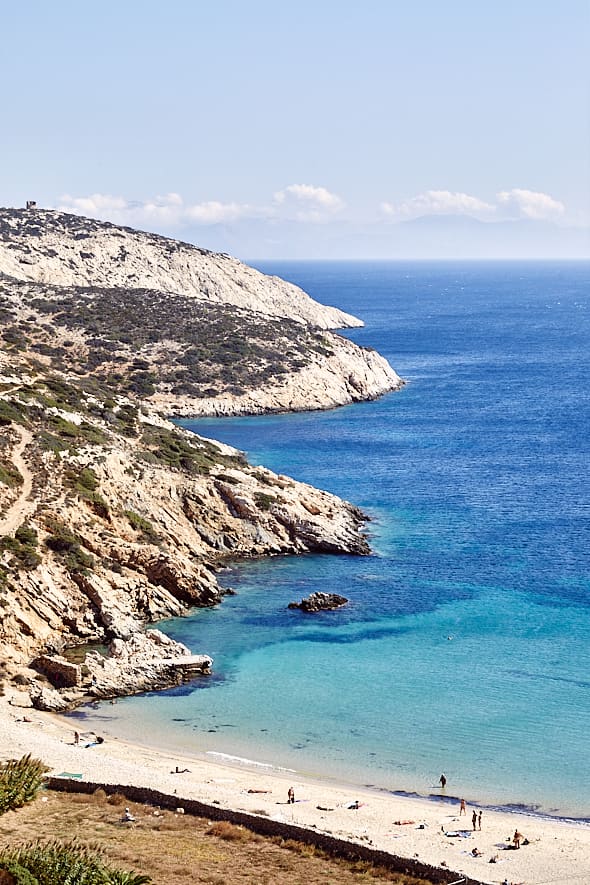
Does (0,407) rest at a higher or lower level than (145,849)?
higher

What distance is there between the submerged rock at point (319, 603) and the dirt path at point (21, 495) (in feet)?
46.3

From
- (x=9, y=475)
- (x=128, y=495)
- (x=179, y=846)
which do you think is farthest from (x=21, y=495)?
(x=179, y=846)

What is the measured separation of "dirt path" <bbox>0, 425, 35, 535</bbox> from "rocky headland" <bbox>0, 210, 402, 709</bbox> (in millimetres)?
105

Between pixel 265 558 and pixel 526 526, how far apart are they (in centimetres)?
1646

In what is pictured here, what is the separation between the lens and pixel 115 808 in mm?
33312

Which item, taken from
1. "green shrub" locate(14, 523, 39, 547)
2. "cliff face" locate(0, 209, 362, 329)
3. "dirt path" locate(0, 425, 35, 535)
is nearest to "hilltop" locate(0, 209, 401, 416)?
"cliff face" locate(0, 209, 362, 329)

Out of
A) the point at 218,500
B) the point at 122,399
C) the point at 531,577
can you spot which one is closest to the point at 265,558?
the point at 218,500

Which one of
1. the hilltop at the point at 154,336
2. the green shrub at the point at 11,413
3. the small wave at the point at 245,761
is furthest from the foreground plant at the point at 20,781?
the hilltop at the point at 154,336

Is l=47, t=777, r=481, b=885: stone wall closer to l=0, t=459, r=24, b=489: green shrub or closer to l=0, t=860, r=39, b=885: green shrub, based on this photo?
l=0, t=860, r=39, b=885: green shrub

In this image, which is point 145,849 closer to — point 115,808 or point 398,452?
point 115,808

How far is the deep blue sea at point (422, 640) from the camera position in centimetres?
3947

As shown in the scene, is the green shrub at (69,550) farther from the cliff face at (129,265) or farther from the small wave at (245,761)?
the cliff face at (129,265)

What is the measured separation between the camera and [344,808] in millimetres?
34312

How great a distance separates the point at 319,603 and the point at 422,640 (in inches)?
245
